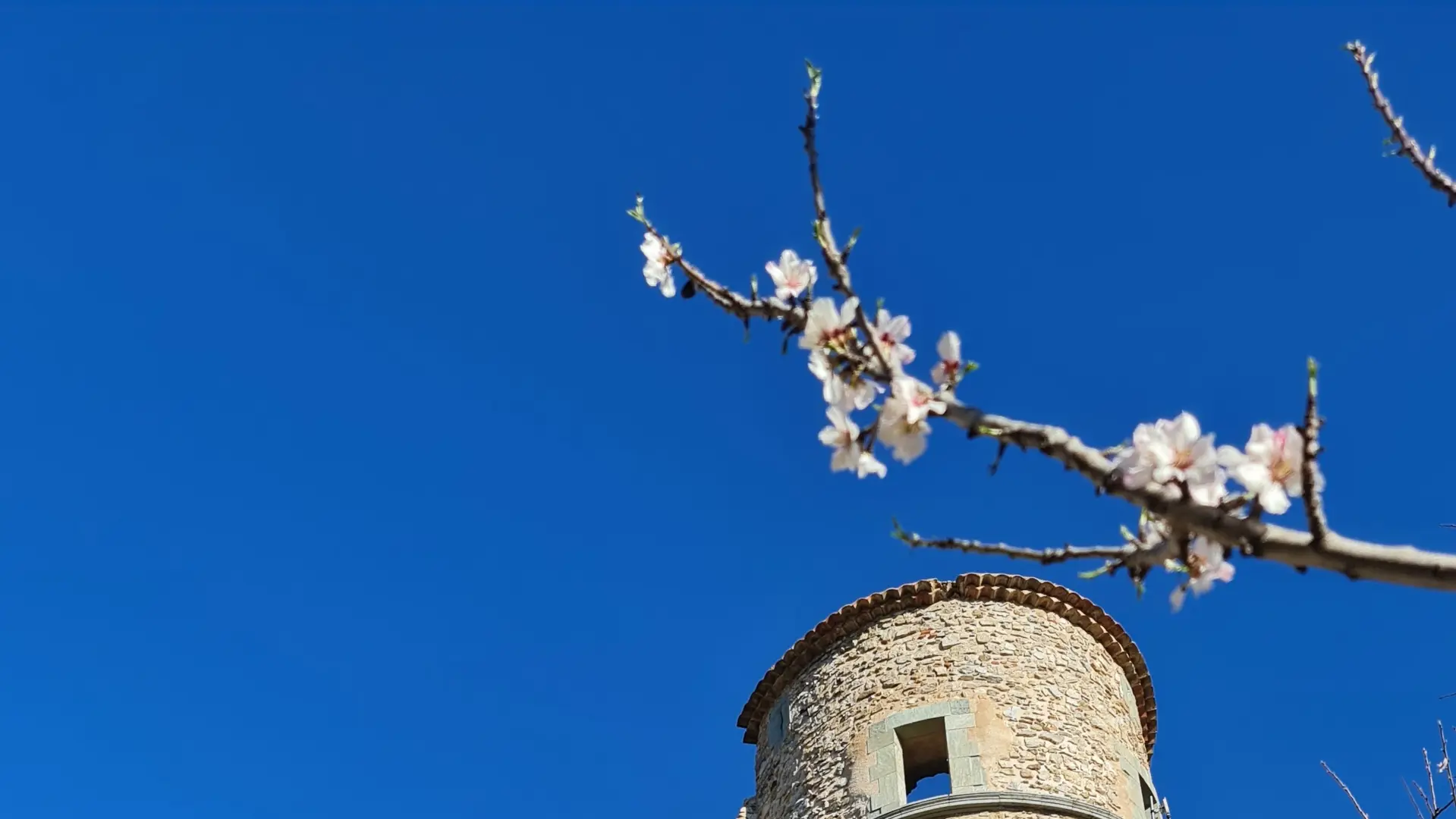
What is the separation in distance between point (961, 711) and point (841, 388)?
29.7 feet

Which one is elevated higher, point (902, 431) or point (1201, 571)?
point (902, 431)

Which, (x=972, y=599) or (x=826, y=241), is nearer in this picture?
(x=826, y=241)

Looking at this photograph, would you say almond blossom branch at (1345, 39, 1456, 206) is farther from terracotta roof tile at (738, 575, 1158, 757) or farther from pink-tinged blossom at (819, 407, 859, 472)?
terracotta roof tile at (738, 575, 1158, 757)

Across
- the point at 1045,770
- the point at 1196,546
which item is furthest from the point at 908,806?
the point at 1196,546

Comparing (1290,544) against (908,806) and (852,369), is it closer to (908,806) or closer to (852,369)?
(852,369)

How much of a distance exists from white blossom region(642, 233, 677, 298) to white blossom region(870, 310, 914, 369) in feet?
2.97

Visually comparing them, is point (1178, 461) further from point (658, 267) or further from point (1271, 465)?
point (658, 267)

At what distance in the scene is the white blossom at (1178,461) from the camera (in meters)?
3.10

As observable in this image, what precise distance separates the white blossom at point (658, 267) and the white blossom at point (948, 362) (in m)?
1.01

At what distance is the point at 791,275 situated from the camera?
3.77 m

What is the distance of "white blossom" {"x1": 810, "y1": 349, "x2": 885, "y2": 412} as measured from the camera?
3422 millimetres

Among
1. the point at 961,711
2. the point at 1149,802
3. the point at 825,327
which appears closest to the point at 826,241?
the point at 825,327

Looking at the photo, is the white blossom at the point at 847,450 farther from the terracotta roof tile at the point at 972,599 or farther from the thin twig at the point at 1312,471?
the terracotta roof tile at the point at 972,599

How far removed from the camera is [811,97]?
3510 millimetres
